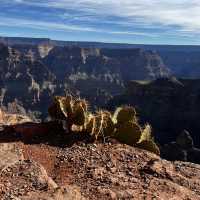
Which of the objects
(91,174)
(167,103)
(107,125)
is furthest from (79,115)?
(167,103)

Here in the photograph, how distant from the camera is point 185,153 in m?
70.3

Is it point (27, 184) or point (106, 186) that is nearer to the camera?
point (27, 184)

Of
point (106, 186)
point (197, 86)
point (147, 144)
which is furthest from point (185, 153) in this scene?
point (197, 86)

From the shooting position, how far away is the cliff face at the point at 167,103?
134 metres

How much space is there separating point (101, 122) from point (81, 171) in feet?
9.52

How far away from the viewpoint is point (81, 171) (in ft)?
45.0

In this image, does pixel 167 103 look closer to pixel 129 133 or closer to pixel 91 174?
pixel 129 133

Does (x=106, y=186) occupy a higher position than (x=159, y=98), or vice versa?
(x=106, y=186)

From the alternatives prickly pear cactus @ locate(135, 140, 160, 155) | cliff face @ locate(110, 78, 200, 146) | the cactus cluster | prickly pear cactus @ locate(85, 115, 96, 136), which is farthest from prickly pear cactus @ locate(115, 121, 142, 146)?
cliff face @ locate(110, 78, 200, 146)

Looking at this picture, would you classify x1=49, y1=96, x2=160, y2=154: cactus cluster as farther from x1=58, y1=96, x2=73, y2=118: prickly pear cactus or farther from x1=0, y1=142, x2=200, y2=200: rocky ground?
x1=0, y1=142, x2=200, y2=200: rocky ground

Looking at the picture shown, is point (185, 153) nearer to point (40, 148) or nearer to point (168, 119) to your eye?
point (40, 148)

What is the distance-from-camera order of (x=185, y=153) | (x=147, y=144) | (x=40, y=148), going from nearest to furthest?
(x=40, y=148) < (x=147, y=144) < (x=185, y=153)

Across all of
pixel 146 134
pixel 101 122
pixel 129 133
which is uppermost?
pixel 101 122

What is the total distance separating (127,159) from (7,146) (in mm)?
3789
